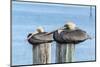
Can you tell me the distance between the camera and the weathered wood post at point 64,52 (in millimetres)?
2666

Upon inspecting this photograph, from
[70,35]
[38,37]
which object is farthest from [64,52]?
[38,37]

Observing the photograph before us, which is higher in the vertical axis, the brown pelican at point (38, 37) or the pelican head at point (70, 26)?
the pelican head at point (70, 26)

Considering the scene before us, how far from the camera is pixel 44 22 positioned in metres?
2.62

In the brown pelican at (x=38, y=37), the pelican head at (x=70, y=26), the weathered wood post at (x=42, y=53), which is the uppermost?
the pelican head at (x=70, y=26)

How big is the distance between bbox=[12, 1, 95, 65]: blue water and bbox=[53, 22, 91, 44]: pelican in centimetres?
5

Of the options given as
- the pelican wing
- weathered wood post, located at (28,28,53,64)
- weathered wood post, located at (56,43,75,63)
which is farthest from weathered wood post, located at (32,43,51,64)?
the pelican wing

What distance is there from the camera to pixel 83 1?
9.19 feet

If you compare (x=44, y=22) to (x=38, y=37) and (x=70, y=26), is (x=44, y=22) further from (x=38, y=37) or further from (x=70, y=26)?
(x=70, y=26)

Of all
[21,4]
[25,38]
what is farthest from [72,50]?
[21,4]

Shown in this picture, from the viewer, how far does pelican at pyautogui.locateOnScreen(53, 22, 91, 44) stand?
105 inches

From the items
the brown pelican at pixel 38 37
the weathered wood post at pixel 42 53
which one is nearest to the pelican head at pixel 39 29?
the brown pelican at pixel 38 37

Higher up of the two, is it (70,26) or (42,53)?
(70,26)

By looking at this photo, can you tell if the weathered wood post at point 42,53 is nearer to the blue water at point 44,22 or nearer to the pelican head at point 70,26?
the blue water at point 44,22

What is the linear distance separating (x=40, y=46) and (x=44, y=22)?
0.25 m
